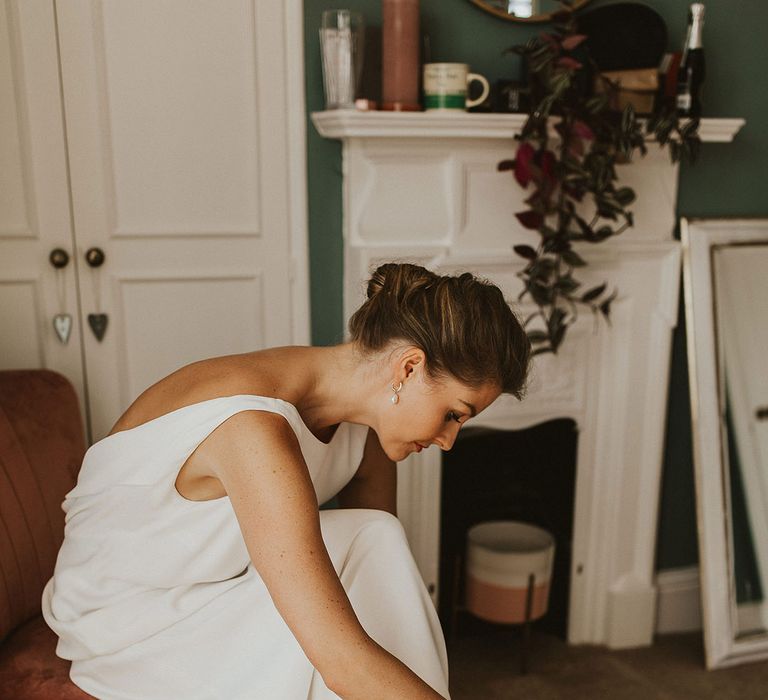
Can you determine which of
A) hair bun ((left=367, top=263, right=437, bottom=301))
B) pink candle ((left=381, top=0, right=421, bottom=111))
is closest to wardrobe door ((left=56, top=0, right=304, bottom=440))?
pink candle ((left=381, top=0, right=421, bottom=111))

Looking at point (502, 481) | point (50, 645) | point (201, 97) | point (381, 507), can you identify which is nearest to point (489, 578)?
point (502, 481)

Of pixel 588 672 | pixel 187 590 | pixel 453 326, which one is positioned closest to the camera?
pixel 453 326

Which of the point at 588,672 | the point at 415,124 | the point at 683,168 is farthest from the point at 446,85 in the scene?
the point at 588,672

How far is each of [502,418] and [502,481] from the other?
1.38 ft

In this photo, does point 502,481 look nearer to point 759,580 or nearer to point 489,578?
point 489,578

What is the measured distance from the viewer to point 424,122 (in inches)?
74.2

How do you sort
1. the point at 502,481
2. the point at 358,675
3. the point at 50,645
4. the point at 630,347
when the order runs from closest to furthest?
the point at 358,675 → the point at 50,645 → the point at 630,347 → the point at 502,481

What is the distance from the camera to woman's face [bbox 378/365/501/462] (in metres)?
1.22

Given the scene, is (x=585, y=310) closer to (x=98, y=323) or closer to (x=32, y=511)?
(x=98, y=323)

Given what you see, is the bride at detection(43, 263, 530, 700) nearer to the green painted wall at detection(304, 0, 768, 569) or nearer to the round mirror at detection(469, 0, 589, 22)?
the green painted wall at detection(304, 0, 768, 569)

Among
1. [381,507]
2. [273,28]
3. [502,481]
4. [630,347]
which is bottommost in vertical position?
[502,481]

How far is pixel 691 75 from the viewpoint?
2.06m

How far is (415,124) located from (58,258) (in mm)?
891

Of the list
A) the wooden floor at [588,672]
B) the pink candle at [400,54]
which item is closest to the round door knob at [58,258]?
the pink candle at [400,54]
